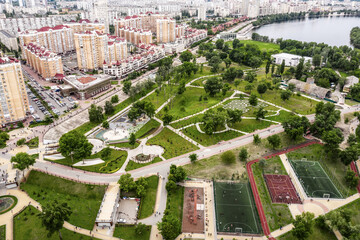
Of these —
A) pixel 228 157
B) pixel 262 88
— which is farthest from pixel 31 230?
pixel 262 88

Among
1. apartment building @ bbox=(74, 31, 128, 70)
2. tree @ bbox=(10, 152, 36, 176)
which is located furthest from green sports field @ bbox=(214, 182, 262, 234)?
apartment building @ bbox=(74, 31, 128, 70)

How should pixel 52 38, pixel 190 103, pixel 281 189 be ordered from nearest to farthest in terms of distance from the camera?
pixel 281 189 → pixel 190 103 → pixel 52 38

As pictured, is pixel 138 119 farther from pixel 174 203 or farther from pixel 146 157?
pixel 174 203

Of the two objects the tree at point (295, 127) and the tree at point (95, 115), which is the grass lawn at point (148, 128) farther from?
the tree at point (295, 127)

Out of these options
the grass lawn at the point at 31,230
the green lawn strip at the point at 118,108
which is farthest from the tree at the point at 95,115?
the grass lawn at the point at 31,230

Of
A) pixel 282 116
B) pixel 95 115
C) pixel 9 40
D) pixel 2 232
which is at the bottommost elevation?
pixel 2 232

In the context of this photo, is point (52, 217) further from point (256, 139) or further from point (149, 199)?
point (256, 139)

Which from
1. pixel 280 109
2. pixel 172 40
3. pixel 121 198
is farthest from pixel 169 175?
pixel 172 40
